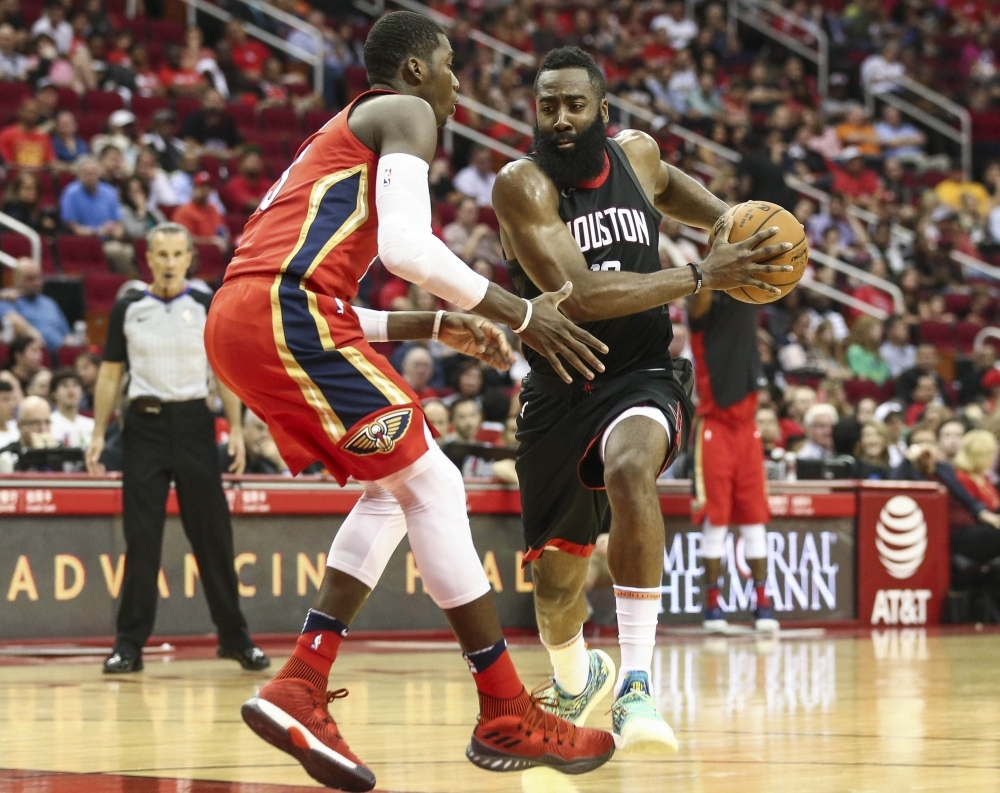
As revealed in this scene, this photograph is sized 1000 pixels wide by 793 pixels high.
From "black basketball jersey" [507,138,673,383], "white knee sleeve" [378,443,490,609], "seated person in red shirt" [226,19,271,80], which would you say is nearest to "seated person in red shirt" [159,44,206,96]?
"seated person in red shirt" [226,19,271,80]

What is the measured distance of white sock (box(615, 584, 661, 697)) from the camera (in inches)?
184

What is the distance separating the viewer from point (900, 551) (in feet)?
37.8

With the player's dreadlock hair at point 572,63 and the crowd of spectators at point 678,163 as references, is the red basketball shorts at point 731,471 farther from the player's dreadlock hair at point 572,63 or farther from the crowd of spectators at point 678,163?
the player's dreadlock hair at point 572,63

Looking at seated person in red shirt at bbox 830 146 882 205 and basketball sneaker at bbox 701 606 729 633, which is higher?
seated person in red shirt at bbox 830 146 882 205

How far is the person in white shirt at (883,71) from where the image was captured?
22438 mm

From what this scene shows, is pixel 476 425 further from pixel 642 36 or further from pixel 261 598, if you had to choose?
pixel 642 36

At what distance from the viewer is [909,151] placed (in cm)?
2188

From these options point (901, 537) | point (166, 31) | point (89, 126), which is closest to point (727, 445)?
point (901, 537)

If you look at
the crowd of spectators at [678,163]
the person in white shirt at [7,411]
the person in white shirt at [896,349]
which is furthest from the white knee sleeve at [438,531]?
the person in white shirt at [896,349]

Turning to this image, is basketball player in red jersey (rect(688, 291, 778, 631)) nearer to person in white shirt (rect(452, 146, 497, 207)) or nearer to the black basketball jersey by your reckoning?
the black basketball jersey

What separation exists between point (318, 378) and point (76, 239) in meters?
9.39

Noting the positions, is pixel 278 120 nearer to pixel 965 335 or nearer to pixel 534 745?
pixel 965 335

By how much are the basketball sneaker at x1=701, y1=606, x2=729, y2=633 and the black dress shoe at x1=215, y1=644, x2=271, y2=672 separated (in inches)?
132

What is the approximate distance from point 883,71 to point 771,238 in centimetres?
1872
